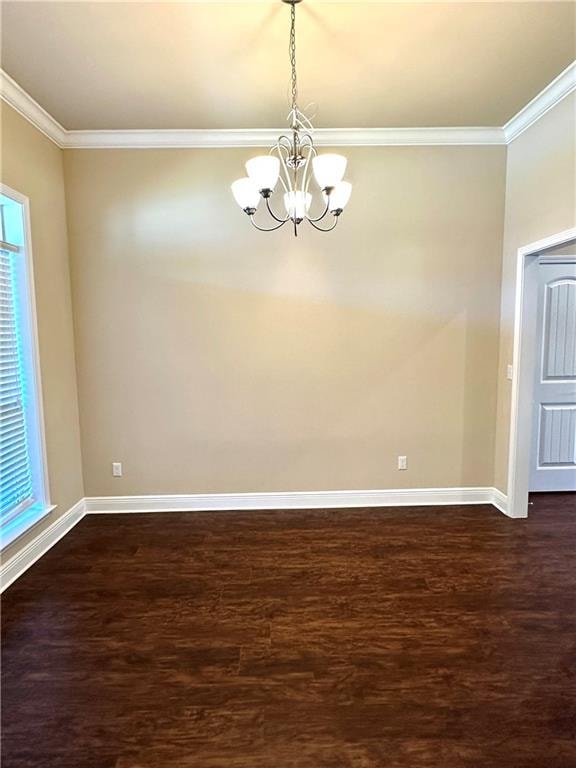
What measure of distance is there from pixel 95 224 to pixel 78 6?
1565mm

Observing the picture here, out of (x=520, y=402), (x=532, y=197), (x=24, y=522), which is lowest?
(x=24, y=522)

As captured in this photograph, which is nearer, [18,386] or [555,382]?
[18,386]

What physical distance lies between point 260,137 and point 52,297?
2044mm

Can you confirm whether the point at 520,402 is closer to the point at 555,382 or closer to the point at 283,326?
the point at 555,382

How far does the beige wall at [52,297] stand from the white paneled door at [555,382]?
4100 millimetres

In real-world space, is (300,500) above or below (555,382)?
below

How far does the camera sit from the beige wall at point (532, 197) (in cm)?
269

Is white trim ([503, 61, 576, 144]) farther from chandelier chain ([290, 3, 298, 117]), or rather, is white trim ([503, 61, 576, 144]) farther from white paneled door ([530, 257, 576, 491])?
chandelier chain ([290, 3, 298, 117])

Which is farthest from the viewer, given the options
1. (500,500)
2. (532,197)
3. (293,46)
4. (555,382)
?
(555,382)

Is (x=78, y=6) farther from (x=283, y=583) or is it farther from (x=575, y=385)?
(x=575, y=385)

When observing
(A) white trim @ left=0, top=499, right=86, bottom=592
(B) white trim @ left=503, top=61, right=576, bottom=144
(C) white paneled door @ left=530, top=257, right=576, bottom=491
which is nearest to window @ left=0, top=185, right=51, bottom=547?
(A) white trim @ left=0, top=499, right=86, bottom=592

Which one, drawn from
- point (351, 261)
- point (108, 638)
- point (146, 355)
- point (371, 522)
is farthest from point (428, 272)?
point (108, 638)

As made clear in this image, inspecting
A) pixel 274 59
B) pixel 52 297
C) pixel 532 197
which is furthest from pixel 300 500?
pixel 274 59

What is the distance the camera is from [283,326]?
3.49 metres
